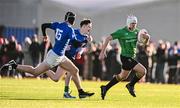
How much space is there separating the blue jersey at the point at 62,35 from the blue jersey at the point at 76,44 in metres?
0.34

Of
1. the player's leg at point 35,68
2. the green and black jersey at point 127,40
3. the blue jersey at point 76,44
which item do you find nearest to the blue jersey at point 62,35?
the blue jersey at point 76,44

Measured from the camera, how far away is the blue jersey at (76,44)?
62.1 ft

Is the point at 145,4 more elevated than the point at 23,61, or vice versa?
the point at 145,4

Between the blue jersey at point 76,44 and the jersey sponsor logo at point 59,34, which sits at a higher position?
the jersey sponsor logo at point 59,34

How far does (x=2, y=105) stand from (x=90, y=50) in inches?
876

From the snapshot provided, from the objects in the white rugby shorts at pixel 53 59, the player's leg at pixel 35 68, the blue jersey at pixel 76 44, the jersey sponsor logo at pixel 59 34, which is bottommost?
the player's leg at pixel 35 68

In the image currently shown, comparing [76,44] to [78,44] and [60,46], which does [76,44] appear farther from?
[60,46]

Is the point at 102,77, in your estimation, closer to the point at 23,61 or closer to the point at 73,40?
the point at 23,61

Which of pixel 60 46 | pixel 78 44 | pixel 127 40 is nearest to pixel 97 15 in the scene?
pixel 127 40

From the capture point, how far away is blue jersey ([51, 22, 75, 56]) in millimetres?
18331

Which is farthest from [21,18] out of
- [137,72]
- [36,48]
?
[137,72]

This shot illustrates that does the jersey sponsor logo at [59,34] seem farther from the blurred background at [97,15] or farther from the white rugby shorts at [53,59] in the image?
the blurred background at [97,15]

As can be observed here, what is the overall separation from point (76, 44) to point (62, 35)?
73cm

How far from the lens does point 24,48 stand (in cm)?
4012
